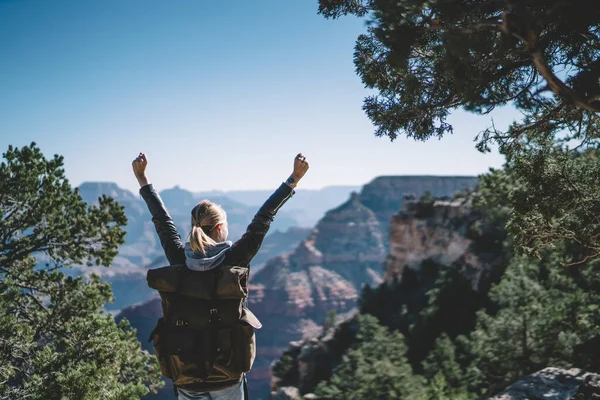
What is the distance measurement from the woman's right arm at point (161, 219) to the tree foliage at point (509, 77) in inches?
78.1

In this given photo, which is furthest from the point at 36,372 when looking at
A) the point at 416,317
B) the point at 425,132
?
the point at 416,317

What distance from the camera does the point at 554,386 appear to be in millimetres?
6066

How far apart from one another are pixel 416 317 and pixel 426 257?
8875 millimetres

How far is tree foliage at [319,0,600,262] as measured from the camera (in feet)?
10.3

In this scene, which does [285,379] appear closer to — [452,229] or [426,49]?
[452,229]

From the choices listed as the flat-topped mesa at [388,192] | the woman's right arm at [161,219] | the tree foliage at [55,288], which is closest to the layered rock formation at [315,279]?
the flat-topped mesa at [388,192]

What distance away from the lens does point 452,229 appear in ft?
126

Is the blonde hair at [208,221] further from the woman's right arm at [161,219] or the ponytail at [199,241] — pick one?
the woman's right arm at [161,219]

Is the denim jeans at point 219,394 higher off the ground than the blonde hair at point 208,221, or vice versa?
the blonde hair at point 208,221

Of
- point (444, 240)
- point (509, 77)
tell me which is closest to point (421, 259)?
point (444, 240)

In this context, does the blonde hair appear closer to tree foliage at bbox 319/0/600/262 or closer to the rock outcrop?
tree foliage at bbox 319/0/600/262

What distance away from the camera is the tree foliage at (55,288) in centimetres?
720

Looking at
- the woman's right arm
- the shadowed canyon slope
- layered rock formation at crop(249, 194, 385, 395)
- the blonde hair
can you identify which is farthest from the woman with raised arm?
layered rock formation at crop(249, 194, 385, 395)

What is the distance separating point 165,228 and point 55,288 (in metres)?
6.84
